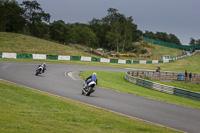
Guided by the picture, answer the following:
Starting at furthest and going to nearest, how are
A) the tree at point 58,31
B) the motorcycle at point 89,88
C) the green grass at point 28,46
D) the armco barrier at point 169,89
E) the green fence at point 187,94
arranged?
the tree at point 58,31
the green grass at point 28,46
the armco barrier at point 169,89
the green fence at point 187,94
the motorcycle at point 89,88

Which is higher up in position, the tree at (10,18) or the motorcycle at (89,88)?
the tree at (10,18)

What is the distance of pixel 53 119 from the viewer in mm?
9742

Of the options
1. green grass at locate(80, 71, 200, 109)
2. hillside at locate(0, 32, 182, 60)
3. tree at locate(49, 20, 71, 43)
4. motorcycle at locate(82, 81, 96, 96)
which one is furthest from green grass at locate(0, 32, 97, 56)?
motorcycle at locate(82, 81, 96, 96)

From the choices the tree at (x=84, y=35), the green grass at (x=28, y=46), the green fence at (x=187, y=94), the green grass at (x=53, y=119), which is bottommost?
the green fence at (x=187, y=94)

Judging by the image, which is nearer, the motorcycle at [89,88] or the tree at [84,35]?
the motorcycle at [89,88]

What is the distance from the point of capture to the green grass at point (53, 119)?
7.95 metres

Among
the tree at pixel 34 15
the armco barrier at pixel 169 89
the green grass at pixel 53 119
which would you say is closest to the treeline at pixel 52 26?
the tree at pixel 34 15

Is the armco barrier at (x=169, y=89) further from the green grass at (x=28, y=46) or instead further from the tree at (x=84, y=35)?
the tree at (x=84, y=35)

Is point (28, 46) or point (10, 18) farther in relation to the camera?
point (10, 18)

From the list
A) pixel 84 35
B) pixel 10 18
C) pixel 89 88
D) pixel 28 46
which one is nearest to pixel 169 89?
pixel 89 88

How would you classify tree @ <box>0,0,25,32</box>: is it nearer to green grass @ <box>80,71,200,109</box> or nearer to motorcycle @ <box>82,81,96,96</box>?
green grass @ <box>80,71,200,109</box>

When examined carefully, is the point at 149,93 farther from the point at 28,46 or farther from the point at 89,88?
the point at 28,46

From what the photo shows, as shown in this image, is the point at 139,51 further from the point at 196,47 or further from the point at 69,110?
the point at 69,110

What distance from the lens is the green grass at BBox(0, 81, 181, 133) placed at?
313 inches
